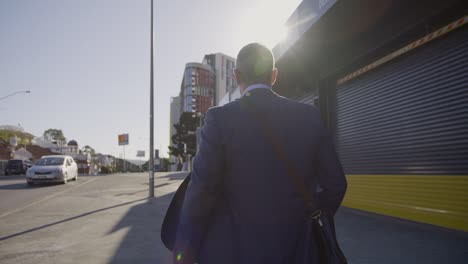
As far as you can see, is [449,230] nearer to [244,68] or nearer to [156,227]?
[156,227]

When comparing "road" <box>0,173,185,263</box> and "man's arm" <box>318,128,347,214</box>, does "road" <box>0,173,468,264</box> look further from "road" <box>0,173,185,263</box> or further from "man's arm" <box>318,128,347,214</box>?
"man's arm" <box>318,128,347,214</box>

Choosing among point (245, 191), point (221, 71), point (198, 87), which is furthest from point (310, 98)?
point (221, 71)

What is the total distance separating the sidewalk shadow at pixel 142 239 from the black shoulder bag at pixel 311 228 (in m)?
3.38

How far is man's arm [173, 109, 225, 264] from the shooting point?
1.64 metres

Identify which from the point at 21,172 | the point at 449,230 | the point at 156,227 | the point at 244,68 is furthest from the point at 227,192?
the point at 21,172

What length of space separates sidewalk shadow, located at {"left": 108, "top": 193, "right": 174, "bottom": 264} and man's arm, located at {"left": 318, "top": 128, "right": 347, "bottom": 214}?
3369mm

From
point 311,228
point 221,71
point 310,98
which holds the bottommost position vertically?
point 311,228

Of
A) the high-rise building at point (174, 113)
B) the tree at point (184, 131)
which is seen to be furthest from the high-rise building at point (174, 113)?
the tree at point (184, 131)

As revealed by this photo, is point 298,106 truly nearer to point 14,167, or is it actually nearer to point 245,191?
point 245,191

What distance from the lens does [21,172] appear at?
36562 mm

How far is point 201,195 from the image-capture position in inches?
65.5

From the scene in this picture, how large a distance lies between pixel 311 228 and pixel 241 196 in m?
0.36

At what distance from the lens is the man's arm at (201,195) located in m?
1.64

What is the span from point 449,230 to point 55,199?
11.0 m
